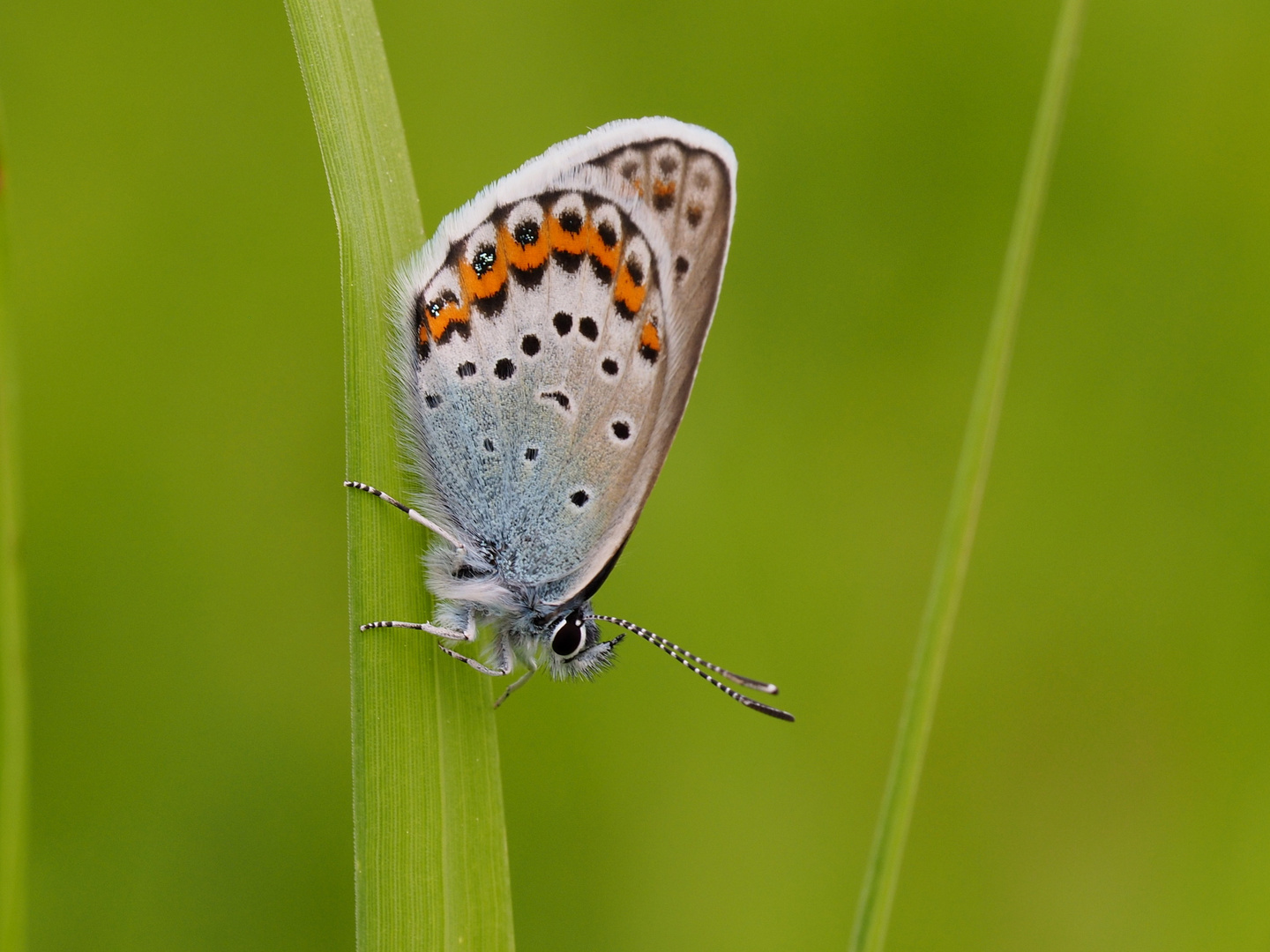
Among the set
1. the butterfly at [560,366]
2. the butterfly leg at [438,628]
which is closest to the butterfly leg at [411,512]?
the butterfly at [560,366]

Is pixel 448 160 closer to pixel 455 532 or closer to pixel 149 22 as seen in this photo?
pixel 149 22

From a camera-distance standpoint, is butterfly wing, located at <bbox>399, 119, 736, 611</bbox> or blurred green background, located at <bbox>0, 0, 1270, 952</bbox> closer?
butterfly wing, located at <bbox>399, 119, 736, 611</bbox>

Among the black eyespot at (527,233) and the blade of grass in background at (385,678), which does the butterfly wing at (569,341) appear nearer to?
the black eyespot at (527,233)

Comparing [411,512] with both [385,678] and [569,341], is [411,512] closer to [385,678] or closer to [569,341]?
[385,678]

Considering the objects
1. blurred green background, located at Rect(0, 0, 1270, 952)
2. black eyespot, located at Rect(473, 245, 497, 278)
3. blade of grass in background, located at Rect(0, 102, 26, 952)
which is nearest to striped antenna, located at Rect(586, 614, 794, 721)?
black eyespot, located at Rect(473, 245, 497, 278)

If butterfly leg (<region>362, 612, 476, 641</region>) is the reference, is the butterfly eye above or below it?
below

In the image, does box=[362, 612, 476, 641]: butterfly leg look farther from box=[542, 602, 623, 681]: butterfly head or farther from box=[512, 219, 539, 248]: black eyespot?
box=[512, 219, 539, 248]: black eyespot

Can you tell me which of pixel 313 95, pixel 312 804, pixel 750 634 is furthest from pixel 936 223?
pixel 312 804
